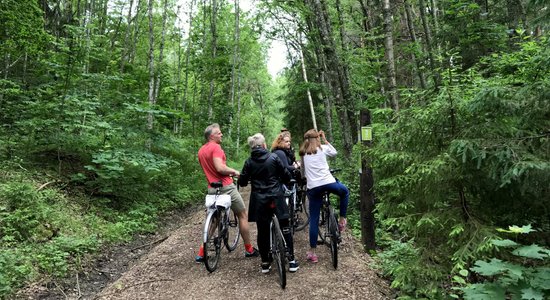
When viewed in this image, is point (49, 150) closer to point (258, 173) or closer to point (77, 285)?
point (77, 285)

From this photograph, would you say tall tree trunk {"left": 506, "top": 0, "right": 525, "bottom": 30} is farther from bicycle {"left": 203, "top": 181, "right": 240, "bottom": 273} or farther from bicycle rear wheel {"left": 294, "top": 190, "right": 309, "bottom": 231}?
bicycle {"left": 203, "top": 181, "right": 240, "bottom": 273}

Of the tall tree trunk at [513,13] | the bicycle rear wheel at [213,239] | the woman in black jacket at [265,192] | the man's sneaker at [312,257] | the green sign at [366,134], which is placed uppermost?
the tall tree trunk at [513,13]

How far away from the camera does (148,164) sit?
8.52 metres

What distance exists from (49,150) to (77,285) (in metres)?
4.99

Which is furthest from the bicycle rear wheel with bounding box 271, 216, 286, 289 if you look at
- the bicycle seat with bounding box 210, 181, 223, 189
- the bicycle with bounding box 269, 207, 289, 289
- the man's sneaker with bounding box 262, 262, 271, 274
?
the bicycle seat with bounding box 210, 181, 223, 189

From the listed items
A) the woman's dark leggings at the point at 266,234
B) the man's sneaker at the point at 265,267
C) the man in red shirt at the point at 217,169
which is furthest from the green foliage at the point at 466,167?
the man in red shirt at the point at 217,169

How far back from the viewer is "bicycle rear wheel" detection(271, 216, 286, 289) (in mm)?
4666

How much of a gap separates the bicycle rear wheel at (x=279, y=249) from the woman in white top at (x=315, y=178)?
88 cm

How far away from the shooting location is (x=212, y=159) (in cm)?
551

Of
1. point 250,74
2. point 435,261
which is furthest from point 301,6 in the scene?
point 250,74

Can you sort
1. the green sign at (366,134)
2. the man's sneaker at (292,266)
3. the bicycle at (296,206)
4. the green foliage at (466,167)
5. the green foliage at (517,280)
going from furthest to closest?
the bicycle at (296,206), the green sign at (366,134), the man's sneaker at (292,266), the green foliage at (466,167), the green foliage at (517,280)

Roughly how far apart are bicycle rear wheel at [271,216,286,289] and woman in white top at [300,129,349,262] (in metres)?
0.88

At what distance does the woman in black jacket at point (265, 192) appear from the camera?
4.95 meters

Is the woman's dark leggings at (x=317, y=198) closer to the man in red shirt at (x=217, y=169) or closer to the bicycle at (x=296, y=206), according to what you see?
the bicycle at (x=296, y=206)
